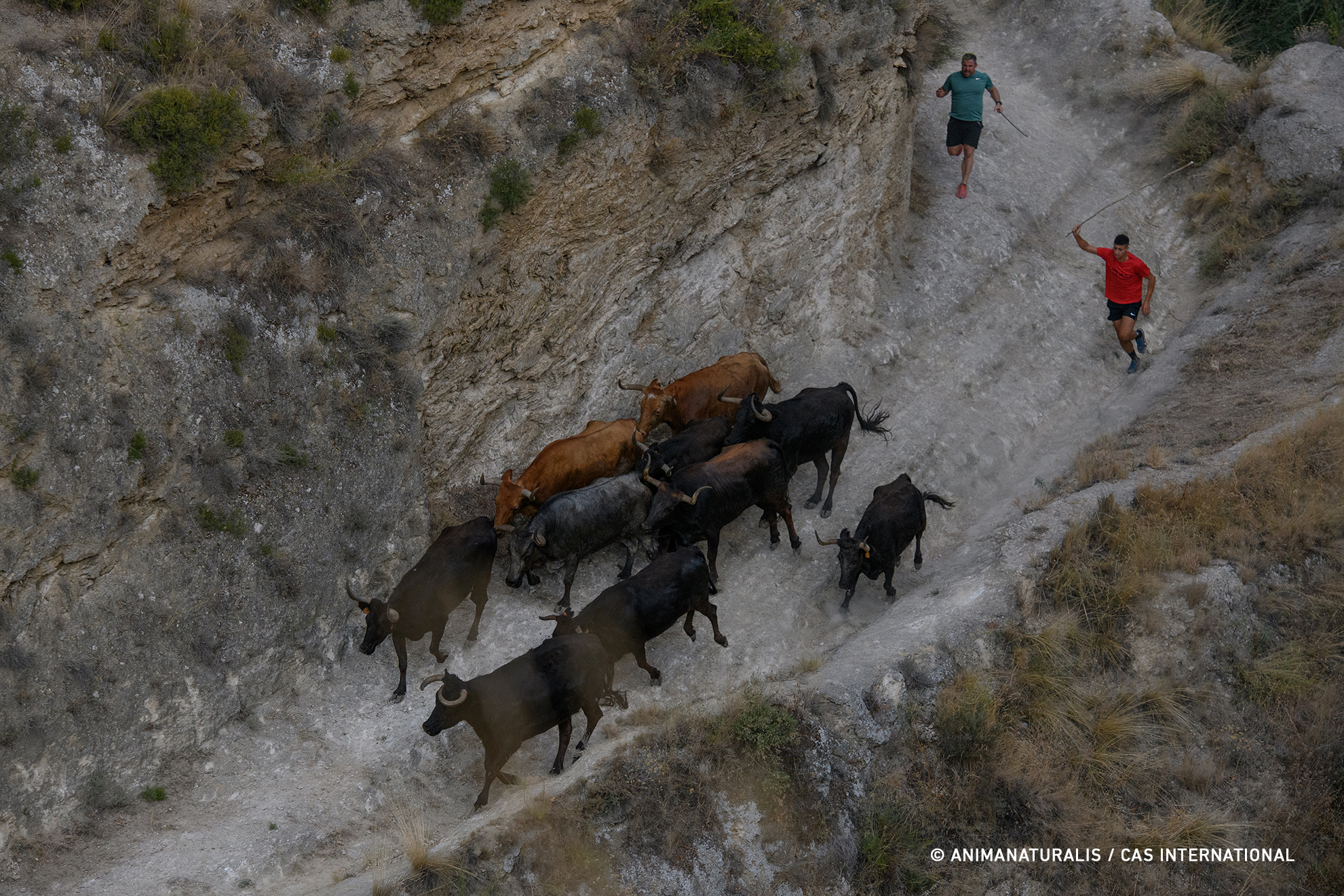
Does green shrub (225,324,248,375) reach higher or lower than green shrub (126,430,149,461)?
higher

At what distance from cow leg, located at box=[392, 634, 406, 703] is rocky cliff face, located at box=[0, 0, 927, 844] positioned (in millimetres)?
750

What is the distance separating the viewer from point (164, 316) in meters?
9.34

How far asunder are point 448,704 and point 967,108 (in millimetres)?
12989

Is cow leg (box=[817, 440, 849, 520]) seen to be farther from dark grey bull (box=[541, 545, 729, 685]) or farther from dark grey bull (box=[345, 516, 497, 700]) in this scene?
dark grey bull (box=[345, 516, 497, 700])

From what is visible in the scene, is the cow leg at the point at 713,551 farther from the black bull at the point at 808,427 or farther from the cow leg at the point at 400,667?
the cow leg at the point at 400,667

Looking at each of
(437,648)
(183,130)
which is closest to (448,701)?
(437,648)

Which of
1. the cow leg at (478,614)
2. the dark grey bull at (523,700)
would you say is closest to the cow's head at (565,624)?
the dark grey bull at (523,700)

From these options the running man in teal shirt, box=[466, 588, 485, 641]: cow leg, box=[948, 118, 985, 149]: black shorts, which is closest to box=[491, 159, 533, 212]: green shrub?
box=[466, 588, 485, 641]: cow leg

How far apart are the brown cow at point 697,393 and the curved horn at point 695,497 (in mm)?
1581

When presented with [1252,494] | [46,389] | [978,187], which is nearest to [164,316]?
[46,389]

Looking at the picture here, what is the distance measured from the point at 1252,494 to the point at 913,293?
5.74m

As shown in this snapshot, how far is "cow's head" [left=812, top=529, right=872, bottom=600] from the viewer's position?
35.8ft

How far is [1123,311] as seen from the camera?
14.8 meters

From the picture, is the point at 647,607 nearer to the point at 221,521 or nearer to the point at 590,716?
the point at 590,716
